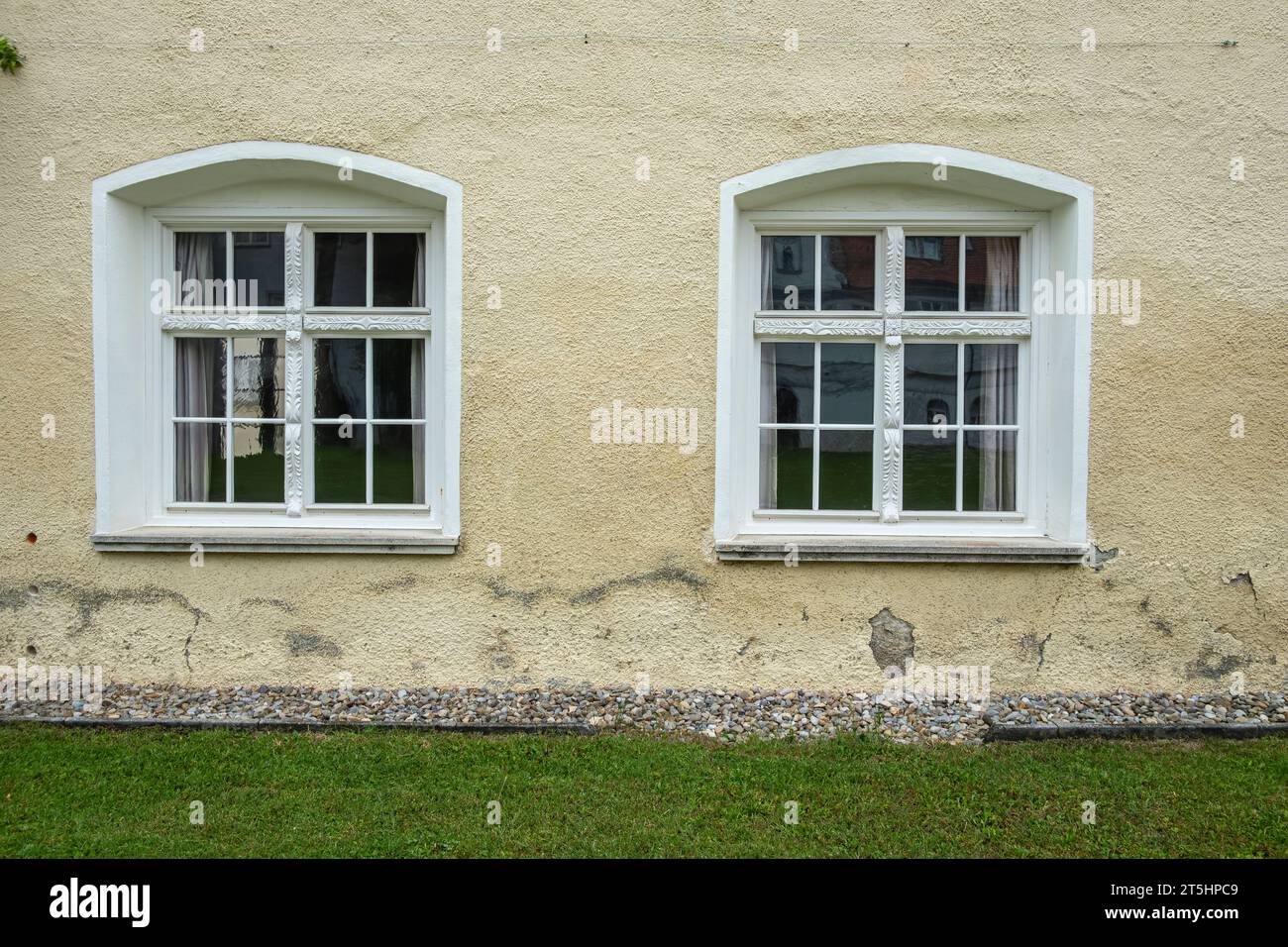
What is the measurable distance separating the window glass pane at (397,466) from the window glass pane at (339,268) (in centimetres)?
77

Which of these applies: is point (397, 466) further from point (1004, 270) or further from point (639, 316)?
point (1004, 270)

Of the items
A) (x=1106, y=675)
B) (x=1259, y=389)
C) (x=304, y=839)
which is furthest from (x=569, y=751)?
(x=1259, y=389)

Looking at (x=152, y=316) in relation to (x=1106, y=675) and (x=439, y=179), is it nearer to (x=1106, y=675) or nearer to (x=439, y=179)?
(x=439, y=179)

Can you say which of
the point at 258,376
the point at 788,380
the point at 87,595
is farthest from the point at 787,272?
the point at 87,595

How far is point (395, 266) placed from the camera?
16.2ft

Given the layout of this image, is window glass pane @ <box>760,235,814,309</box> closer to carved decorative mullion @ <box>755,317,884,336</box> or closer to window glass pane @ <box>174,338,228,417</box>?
carved decorative mullion @ <box>755,317,884,336</box>

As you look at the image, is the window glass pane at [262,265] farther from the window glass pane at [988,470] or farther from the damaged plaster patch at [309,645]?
the window glass pane at [988,470]

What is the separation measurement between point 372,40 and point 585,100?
1.15 metres

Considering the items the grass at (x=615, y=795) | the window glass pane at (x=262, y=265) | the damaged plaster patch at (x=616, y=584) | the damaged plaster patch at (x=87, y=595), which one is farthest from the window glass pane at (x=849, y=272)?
the damaged plaster patch at (x=87, y=595)

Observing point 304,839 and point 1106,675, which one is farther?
point 1106,675

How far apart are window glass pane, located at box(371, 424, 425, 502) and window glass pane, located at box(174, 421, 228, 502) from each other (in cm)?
88

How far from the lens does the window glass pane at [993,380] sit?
4.91m

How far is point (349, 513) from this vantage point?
4.98 metres

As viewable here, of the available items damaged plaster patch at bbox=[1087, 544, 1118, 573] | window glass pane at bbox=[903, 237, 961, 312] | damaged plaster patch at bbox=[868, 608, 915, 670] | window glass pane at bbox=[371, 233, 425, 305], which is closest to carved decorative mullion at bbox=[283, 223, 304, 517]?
window glass pane at bbox=[371, 233, 425, 305]
